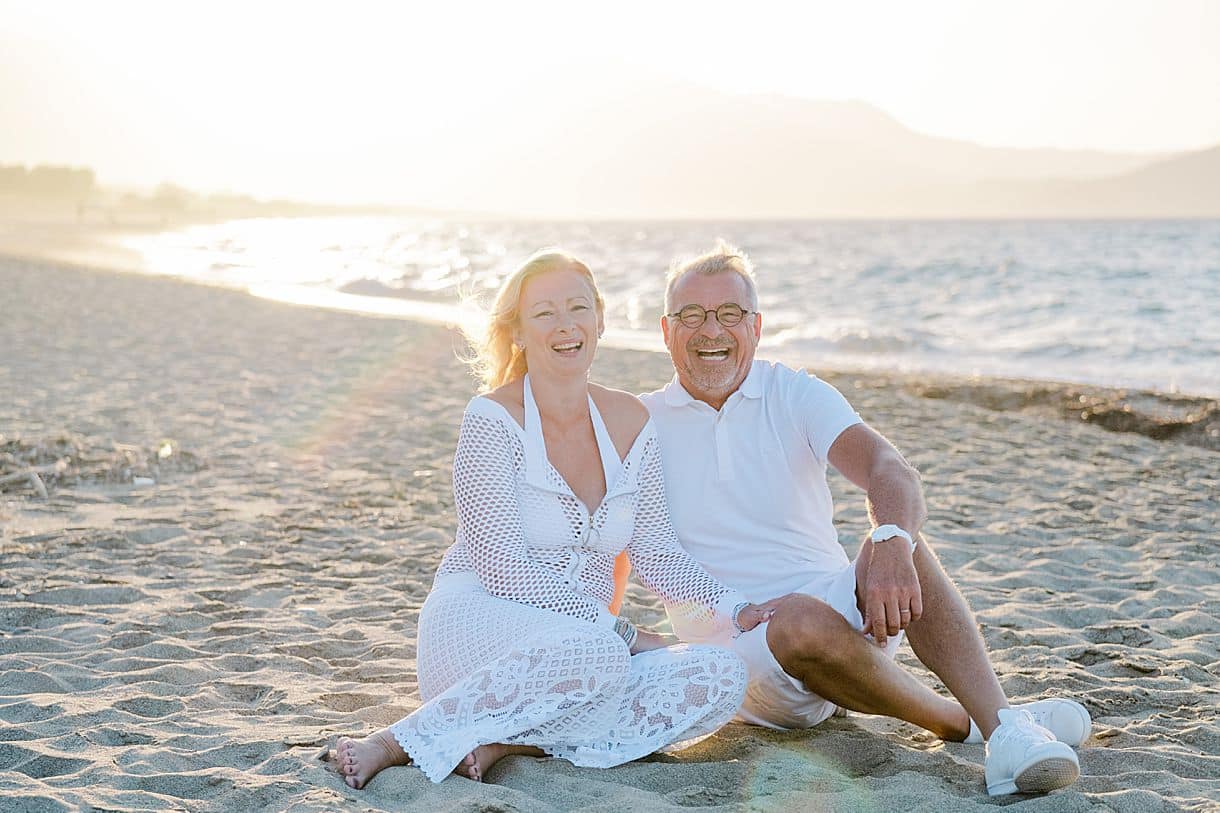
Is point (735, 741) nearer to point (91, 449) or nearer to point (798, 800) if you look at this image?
point (798, 800)

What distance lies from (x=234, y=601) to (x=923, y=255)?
1833 inches

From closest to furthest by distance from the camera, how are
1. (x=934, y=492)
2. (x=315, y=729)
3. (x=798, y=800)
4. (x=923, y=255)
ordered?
1. (x=798, y=800)
2. (x=315, y=729)
3. (x=934, y=492)
4. (x=923, y=255)

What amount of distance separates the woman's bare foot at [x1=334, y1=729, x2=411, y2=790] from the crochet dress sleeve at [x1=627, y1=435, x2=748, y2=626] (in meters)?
0.97

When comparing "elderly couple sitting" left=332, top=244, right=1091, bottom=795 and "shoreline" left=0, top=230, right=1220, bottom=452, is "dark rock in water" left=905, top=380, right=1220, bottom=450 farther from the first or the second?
"elderly couple sitting" left=332, top=244, right=1091, bottom=795

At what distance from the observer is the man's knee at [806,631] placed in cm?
321

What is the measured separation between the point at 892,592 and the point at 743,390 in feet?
3.07

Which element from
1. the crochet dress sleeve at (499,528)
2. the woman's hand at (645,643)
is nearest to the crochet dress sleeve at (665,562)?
the woman's hand at (645,643)

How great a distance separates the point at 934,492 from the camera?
740 cm

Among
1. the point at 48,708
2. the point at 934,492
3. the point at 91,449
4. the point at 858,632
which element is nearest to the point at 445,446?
the point at 91,449

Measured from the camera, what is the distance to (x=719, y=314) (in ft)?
12.6

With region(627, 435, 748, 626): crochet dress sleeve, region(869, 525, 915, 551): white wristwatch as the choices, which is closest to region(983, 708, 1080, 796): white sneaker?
region(869, 525, 915, 551): white wristwatch

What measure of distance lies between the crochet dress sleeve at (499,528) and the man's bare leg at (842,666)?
1.83 feet

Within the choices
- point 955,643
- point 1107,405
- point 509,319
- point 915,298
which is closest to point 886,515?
point 955,643

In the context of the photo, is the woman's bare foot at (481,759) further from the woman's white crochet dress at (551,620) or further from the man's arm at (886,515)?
the man's arm at (886,515)
